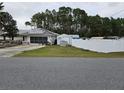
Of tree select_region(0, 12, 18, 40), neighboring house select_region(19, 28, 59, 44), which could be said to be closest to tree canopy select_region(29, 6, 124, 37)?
neighboring house select_region(19, 28, 59, 44)

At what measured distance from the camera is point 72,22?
117 m

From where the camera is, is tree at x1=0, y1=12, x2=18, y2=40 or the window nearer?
tree at x1=0, y1=12, x2=18, y2=40

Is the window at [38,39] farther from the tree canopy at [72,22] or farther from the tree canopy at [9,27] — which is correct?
the tree canopy at [72,22]

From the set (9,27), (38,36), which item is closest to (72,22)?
(38,36)

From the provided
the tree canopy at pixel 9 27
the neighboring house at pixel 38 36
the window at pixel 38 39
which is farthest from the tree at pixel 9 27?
the window at pixel 38 39

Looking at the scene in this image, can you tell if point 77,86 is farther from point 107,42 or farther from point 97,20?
point 97,20

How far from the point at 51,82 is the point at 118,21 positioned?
108m

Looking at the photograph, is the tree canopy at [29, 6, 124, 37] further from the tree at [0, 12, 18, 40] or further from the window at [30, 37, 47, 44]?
the tree at [0, 12, 18, 40]

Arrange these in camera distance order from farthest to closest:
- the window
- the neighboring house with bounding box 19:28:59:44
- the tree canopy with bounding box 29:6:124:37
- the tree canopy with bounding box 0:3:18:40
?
the tree canopy with bounding box 29:6:124:37, the window, the neighboring house with bounding box 19:28:59:44, the tree canopy with bounding box 0:3:18:40

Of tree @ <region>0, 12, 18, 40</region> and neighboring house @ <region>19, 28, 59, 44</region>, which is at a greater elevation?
tree @ <region>0, 12, 18, 40</region>

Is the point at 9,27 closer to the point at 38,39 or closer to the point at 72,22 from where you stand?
the point at 38,39

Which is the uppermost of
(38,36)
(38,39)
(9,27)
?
(9,27)

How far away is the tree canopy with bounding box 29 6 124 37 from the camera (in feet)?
360

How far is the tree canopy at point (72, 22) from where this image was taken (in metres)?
110
